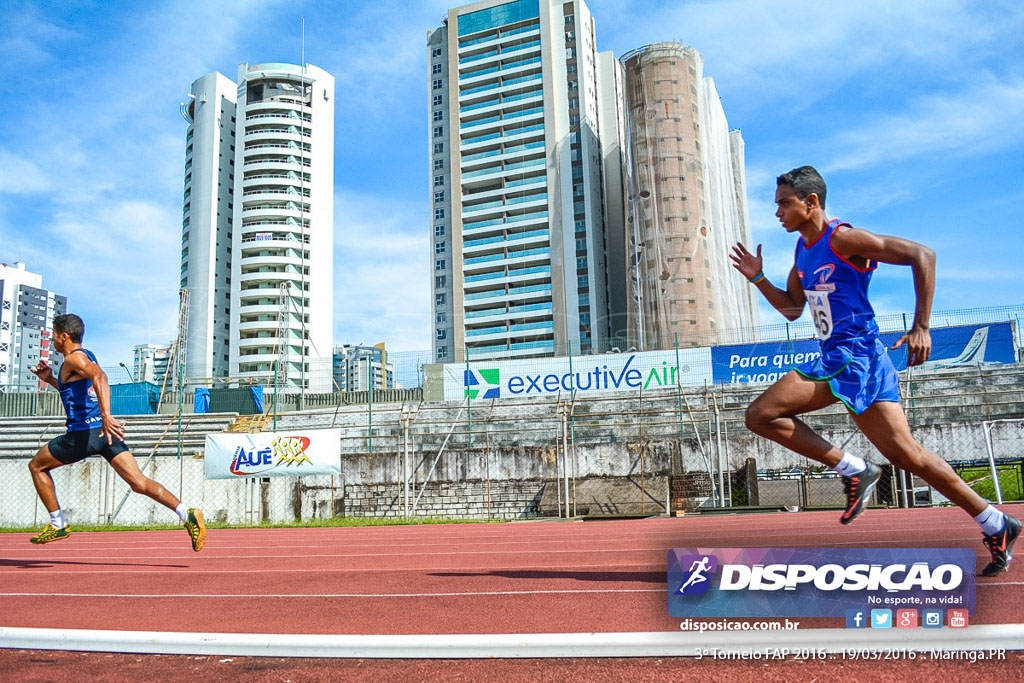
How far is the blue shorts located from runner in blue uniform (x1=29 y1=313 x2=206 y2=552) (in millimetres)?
4630

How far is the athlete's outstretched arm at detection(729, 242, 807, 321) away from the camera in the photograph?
149 inches

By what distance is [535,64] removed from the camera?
84.8 m

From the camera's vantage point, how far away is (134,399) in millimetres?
31000

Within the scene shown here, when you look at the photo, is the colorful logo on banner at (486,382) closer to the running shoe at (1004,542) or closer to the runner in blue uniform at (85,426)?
the runner in blue uniform at (85,426)

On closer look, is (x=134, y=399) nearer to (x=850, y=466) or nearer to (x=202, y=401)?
(x=202, y=401)

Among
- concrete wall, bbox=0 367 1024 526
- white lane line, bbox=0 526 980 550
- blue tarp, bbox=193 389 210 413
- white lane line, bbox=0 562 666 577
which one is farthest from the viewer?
blue tarp, bbox=193 389 210 413

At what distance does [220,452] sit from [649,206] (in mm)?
41411

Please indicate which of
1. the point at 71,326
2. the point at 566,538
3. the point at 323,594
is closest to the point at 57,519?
the point at 71,326

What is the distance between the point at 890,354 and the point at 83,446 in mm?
20851

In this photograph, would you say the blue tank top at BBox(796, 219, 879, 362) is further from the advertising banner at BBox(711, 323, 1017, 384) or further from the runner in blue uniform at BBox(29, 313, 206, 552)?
the advertising banner at BBox(711, 323, 1017, 384)

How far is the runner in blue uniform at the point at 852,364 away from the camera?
3.29 metres

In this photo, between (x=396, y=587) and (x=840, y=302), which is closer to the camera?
(x=840, y=302)

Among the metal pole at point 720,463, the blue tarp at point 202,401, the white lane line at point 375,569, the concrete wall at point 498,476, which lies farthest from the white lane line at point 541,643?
the blue tarp at point 202,401

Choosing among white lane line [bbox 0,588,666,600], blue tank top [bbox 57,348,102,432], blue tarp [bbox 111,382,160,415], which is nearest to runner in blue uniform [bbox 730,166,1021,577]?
white lane line [bbox 0,588,666,600]
